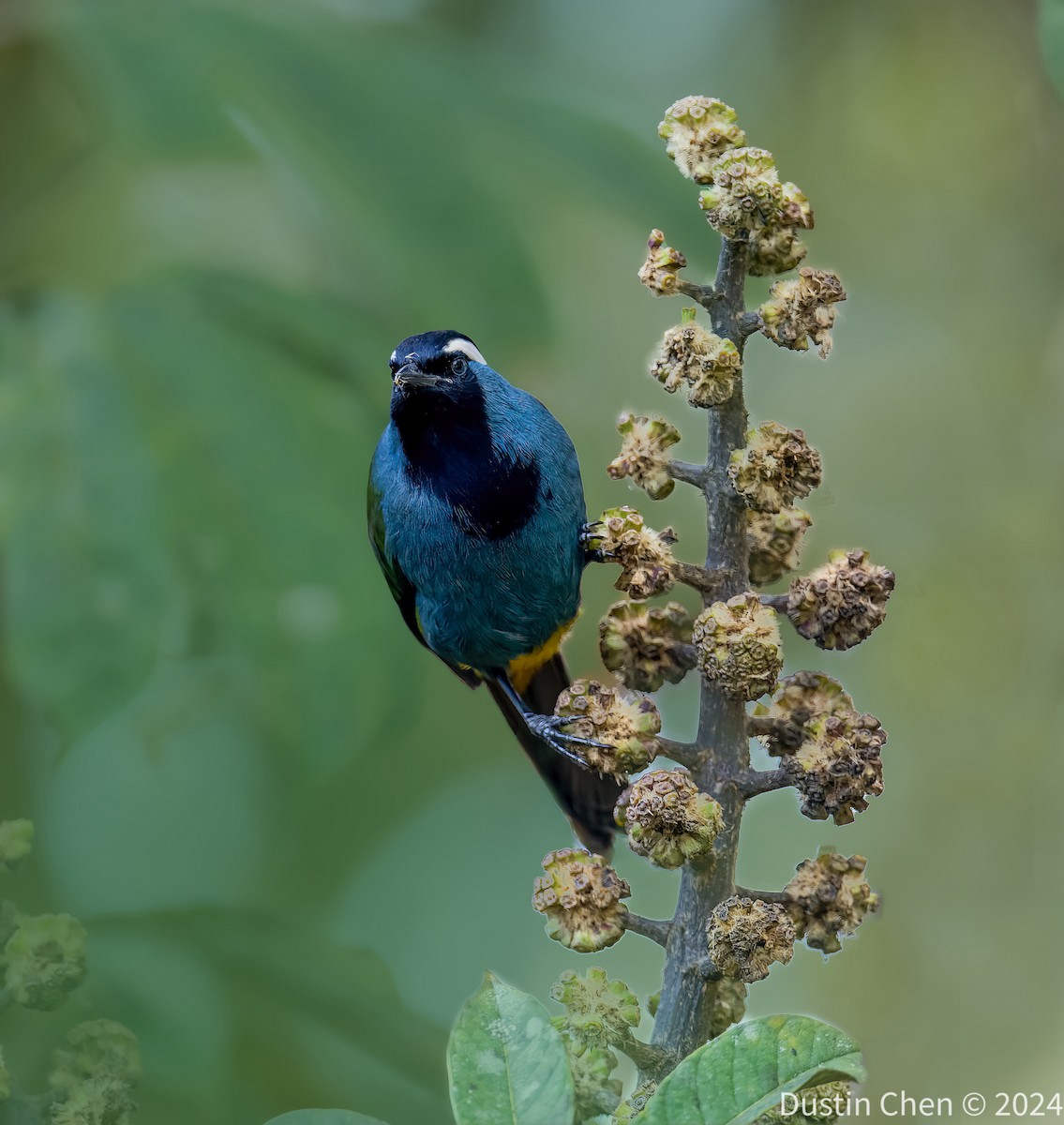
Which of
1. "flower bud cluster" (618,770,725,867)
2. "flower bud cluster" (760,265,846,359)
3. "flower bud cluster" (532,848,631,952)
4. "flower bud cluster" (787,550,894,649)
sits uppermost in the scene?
"flower bud cluster" (760,265,846,359)

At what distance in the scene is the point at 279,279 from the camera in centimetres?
332

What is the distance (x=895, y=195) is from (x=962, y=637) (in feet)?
4.99

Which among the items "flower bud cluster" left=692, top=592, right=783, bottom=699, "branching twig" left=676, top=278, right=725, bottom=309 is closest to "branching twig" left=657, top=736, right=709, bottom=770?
"flower bud cluster" left=692, top=592, right=783, bottom=699

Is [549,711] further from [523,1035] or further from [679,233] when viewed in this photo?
[523,1035]

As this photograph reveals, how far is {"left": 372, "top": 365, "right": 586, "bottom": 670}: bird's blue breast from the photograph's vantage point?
3.15 metres

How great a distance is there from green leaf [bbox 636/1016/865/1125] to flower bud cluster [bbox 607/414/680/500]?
2.41 ft

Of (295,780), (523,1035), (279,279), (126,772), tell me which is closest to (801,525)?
(523,1035)

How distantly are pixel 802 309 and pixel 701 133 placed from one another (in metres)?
0.28

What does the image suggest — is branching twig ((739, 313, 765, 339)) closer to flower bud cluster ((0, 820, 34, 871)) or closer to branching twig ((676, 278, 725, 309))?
branching twig ((676, 278, 725, 309))

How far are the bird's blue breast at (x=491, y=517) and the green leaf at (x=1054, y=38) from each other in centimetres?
134

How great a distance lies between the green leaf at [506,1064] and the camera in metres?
1.48

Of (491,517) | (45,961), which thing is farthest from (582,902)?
(491,517)

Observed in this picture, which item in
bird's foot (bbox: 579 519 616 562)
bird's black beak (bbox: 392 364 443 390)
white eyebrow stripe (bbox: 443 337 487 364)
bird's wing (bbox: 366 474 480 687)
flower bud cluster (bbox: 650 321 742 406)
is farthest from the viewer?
bird's wing (bbox: 366 474 480 687)

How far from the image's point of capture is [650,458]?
1.93m
